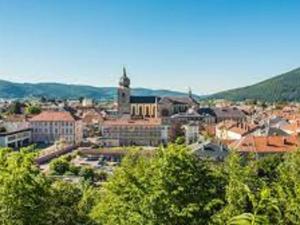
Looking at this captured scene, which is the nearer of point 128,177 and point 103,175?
point 128,177

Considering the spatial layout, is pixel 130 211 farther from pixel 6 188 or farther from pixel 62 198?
pixel 62 198

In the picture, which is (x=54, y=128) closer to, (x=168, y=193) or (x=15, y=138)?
(x=15, y=138)

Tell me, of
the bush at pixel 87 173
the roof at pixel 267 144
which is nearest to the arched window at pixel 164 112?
the roof at pixel 267 144

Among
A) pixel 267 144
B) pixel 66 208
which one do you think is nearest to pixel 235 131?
pixel 267 144

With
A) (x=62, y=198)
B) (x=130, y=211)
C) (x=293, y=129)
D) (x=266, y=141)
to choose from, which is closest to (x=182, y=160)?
(x=130, y=211)

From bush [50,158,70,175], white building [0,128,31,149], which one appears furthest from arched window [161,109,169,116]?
bush [50,158,70,175]

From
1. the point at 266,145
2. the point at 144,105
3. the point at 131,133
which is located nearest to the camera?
the point at 266,145

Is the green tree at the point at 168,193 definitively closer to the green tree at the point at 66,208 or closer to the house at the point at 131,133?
the green tree at the point at 66,208
